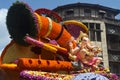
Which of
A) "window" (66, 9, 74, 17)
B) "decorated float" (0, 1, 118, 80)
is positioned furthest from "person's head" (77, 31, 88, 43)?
"window" (66, 9, 74, 17)

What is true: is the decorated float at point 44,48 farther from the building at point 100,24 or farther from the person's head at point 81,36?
the building at point 100,24

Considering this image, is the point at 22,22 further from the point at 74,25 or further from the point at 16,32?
the point at 74,25

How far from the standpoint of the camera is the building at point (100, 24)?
4047 cm

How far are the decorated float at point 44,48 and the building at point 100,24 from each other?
23785mm

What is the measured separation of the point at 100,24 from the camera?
4128cm

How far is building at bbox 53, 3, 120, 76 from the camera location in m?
40.5

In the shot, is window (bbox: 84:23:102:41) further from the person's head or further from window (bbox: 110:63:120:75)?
the person's head

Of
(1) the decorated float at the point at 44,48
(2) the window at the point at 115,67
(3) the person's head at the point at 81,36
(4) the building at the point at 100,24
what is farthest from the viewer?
(2) the window at the point at 115,67

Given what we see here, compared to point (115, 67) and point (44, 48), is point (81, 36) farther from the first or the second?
point (115, 67)

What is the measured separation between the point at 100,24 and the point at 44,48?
2691cm

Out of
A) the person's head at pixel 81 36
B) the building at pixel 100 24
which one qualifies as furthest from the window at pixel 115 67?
the person's head at pixel 81 36

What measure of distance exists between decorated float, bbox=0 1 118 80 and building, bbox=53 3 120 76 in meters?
23.8

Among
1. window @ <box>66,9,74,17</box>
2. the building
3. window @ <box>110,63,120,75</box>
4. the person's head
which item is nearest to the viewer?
the person's head

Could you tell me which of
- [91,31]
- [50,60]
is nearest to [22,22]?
[50,60]
